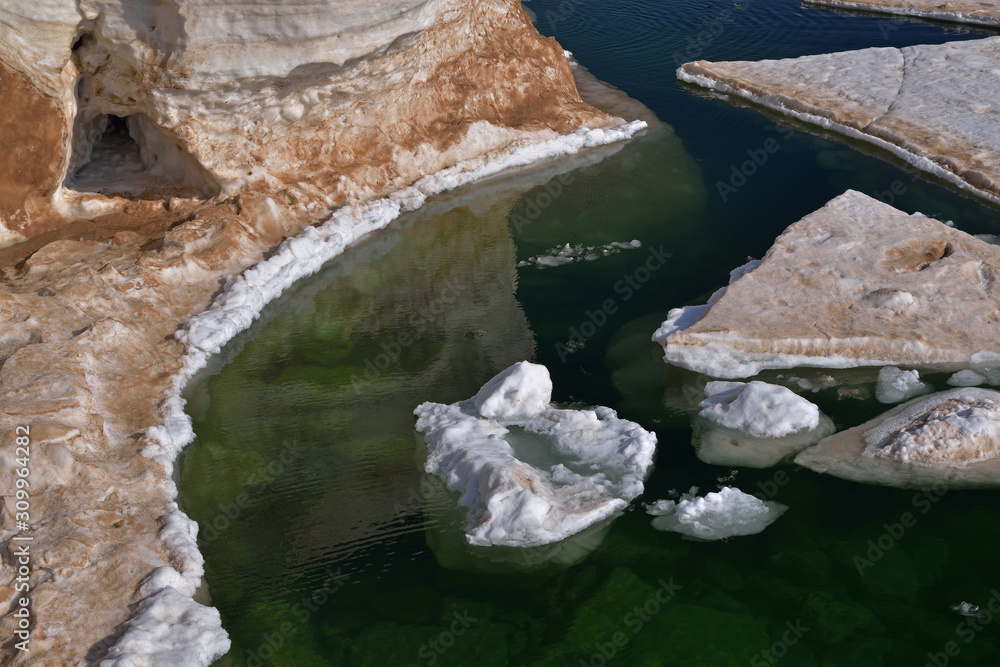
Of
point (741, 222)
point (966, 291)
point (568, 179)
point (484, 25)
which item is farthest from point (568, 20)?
point (966, 291)

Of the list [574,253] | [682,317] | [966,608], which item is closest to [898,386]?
[682,317]

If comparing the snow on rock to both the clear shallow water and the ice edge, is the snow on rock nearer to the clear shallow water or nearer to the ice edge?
the clear shallow water

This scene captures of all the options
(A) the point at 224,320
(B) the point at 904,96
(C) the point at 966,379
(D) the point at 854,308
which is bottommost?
(A) the point at 224,320

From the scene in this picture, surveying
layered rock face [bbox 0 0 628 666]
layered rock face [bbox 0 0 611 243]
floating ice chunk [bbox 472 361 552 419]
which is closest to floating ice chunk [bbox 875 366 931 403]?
floating ice chunk [bbox 472 361 552 419]

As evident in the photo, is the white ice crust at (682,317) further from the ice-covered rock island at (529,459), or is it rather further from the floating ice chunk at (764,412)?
the ice-covered rock island at (529,459)

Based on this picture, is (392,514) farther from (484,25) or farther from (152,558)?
(484,25)

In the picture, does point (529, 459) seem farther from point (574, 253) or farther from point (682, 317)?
point (574, 253)

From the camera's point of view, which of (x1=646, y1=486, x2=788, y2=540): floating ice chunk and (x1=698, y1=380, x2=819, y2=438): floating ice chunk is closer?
(x1=646, y1=486, x2=788, y2=540): floating ice chunk
